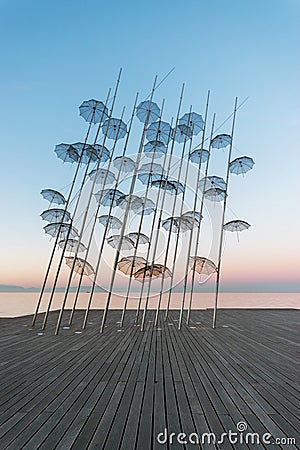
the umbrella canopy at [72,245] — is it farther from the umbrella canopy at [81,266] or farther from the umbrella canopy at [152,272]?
the umbrella canopy at [152,272]

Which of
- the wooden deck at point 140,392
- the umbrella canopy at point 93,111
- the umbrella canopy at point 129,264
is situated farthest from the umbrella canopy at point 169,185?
the wooden deck at point 140,392

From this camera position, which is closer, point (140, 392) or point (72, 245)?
point (140, 392)

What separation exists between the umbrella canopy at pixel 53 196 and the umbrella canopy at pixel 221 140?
5.57 meters

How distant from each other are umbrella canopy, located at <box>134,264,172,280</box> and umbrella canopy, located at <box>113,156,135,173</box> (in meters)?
3.52

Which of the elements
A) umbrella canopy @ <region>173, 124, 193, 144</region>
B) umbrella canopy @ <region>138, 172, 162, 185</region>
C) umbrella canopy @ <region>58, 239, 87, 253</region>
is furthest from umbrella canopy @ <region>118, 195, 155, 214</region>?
umbrella canopy @ <region>173, 124, 193, 144</region>

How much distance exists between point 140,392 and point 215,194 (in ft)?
22.8

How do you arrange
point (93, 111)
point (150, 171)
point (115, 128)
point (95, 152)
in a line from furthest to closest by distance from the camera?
1. point (115, 128)
2. point (150, 171)
3. point (93, 111)
4. point (95, 152)

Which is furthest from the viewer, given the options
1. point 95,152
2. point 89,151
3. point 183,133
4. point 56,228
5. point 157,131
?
point 183,133

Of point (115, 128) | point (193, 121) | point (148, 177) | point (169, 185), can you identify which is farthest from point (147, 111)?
point (169, 185)

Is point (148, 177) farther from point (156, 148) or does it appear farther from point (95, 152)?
point (95, 152)

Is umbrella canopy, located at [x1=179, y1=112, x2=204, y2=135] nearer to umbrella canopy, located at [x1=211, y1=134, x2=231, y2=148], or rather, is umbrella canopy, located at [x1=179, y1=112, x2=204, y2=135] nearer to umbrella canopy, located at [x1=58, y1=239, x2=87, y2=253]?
A: umbrella canopy, located at [x1=211, y1=134, x2=231, y2=148]

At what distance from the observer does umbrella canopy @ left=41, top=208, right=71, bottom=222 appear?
8789mm

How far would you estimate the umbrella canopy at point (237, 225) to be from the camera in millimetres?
8829

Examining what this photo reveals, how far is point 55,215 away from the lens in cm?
895
